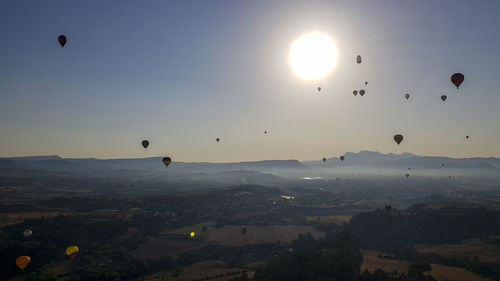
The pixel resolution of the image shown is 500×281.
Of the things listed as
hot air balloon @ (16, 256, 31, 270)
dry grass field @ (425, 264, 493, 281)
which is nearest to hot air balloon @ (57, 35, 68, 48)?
hot air balloon @ (16, 256, 31, 270)

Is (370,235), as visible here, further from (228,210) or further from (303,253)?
(228,210)

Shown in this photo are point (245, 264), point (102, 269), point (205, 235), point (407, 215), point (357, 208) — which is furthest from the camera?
point (357, 208)

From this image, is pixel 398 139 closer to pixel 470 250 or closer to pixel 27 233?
pixel 470 250

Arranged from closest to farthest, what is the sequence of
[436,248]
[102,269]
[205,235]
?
[102,269] → [436,248] → [205,235]

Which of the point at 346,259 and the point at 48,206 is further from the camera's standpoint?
the point at 48,206

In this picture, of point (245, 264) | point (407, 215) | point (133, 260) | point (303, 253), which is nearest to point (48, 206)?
point (133, 260)

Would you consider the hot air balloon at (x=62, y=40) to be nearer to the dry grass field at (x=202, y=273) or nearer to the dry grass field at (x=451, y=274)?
the dry grass field at (x=202, y=273)
